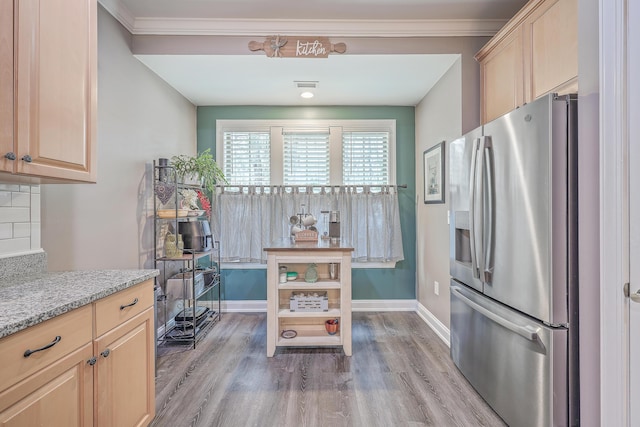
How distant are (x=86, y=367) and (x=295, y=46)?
246 centimetres

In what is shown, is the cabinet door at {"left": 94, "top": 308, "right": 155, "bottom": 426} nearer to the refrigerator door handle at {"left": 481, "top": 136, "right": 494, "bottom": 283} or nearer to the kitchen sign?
the refrigerator door handle at {"left": 481, "top": 136, "right": 494, "bottom": 283}

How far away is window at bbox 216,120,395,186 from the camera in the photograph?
12.6ft

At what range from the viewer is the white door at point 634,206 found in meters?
1.04

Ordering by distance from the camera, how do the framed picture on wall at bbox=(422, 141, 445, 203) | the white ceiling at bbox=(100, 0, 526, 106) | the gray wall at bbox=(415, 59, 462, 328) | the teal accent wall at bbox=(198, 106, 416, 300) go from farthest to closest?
the teal accent wall at bbox=(198, 106, 416, 300), the framed picture on wall at bbox=(422, 141, 445, 203), the gray wall at bbox=(415, 59, 462, 328), the white ceiling at bbox=(100, 0, 526, 106)

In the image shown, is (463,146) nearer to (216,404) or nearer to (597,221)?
(597,221)

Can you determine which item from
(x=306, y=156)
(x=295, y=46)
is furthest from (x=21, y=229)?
(x=306, y=156)

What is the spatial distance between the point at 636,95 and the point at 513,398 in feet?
4.91

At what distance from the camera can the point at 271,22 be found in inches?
99.6

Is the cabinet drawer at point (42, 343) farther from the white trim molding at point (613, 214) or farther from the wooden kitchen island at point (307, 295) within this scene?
the white trim molding at point (613, 214)

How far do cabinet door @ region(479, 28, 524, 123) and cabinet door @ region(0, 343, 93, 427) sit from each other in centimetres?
268

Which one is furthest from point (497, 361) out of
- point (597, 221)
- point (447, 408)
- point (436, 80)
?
point (436, 80)

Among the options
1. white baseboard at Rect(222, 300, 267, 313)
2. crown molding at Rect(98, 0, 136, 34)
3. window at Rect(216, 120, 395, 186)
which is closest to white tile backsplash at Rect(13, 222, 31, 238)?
crown molding at Rect(98, 0, 136, 34)

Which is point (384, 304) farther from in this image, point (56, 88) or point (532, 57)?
point (56, 88)

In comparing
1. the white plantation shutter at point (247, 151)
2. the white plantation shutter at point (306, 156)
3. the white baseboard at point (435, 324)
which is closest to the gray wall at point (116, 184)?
the white plantation shutter at point (247, 151)
